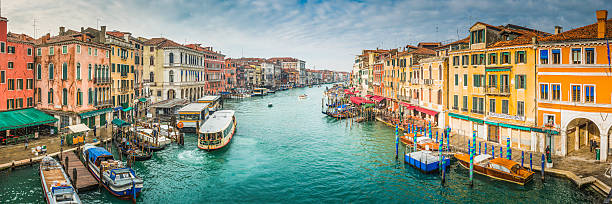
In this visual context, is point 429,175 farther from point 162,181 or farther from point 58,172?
point 58,172

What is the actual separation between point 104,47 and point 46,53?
15.6 feet

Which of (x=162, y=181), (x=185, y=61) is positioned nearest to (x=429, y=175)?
(x=162, y=181)

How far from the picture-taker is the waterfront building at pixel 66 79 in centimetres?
3108

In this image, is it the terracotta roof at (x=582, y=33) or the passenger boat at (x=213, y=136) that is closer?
the terracotta roof at (x=582, y=33)

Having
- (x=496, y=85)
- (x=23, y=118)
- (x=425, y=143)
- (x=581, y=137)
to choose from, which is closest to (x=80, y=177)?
(x=23, y=118)

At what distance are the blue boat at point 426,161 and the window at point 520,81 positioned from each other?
7.97 m

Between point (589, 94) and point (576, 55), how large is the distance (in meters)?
2.55

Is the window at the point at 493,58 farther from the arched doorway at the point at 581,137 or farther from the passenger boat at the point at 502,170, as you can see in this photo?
the passenger boat at the point at 502,170

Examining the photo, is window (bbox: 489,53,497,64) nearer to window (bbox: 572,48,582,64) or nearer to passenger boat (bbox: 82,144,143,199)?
window (bbox: 572,48,582,64)

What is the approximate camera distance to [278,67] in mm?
152750

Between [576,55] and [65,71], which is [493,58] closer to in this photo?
[576,55]

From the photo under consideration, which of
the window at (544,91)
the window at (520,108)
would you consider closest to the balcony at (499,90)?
the window at (520,108)

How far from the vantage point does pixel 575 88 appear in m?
22.1

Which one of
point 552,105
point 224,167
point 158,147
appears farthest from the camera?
point 158,147
